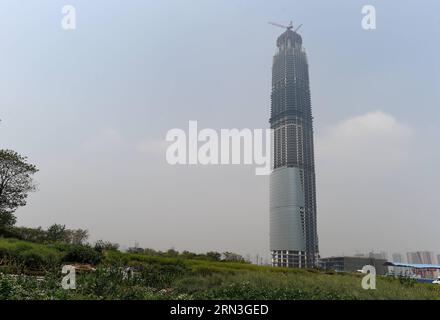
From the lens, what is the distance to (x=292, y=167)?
118562mm

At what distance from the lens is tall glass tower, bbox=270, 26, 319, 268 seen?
351 ft

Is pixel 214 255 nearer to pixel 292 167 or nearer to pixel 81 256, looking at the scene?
pixel 81 256

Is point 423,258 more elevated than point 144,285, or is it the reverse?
point 144,285

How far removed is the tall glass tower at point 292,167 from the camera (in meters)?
107

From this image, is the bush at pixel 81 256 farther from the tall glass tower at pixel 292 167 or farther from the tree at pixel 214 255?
the tall glass tower at pixel 292 167

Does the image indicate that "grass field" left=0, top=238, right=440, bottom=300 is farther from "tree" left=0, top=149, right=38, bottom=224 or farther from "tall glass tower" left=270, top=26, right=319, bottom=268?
"tall glass tower" left=270, top=26, right=319, bottom=268

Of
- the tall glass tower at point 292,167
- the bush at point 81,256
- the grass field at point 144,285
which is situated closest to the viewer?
the grass field at point 144,285

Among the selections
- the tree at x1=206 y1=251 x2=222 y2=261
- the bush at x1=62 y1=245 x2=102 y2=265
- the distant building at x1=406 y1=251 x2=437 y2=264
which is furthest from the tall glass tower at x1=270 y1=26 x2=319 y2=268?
the bush at x1=62 y1=245 x2=102 y2=265

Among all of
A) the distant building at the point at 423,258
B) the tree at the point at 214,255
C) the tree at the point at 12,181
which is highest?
the tree at the point at 12,181

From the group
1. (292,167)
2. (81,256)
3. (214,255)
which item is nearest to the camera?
(81,256)

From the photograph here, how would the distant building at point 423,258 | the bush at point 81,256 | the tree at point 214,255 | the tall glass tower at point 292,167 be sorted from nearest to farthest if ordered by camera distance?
the bush at point 81,256 < the tree at point 214,255 < the tall glass tower at point 292,167 < the distant building at point 423,258

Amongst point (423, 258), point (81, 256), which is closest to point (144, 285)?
point (81, 256)

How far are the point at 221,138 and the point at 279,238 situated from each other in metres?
99.0

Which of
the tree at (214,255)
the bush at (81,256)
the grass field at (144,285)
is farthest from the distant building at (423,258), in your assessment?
the bush at (81,256)
